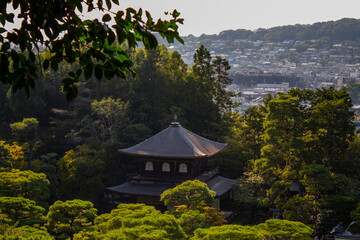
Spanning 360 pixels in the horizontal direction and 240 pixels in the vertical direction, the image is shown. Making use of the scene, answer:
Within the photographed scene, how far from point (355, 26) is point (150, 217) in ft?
507

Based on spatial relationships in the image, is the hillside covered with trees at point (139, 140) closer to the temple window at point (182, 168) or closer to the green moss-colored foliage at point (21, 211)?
the green moss-colored foliage at point (21, 211)

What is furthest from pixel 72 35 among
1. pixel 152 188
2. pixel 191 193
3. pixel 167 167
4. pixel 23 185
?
pixel 167 167

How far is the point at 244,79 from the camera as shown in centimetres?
12050

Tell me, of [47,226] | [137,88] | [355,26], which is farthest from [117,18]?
[355,26]

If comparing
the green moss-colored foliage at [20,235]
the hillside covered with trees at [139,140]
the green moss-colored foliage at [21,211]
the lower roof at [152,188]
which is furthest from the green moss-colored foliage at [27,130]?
the green moss-colored foliage at [20,235]

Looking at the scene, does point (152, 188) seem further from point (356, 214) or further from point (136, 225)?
point (136, 225)

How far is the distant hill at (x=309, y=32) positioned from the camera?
154625mm

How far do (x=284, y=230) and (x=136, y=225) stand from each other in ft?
14.3

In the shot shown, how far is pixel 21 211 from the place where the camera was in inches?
617

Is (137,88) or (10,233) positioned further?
(137,88)

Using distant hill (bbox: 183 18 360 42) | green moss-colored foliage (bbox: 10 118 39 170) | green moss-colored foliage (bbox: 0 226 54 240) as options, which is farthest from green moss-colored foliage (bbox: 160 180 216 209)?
distant hill (bbox: 183 18 360 42)

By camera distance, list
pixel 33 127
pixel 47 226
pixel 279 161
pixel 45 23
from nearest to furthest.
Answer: pixel 45 23 < pixel 47 226 < pixel 279 161 < pixel 33 127

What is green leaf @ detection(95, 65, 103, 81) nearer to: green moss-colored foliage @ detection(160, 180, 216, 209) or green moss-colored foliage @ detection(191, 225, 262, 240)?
green moss-colored foliage @ detection(191, 225, 262, 240)

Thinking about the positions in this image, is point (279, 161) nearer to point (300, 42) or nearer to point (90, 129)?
point (90, 129)
